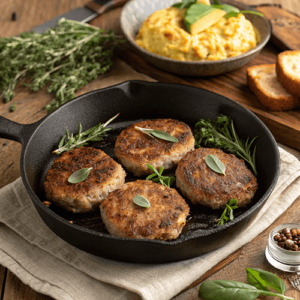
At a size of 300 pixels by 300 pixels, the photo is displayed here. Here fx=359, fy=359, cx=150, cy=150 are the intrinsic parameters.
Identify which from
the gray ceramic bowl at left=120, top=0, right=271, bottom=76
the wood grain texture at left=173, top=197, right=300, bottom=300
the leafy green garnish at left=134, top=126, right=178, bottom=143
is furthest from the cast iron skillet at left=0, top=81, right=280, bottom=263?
the gray ceramic bowl at left=120, top=0, right=271, bottom=76

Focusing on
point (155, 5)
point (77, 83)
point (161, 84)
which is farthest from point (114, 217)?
point (155, 5)

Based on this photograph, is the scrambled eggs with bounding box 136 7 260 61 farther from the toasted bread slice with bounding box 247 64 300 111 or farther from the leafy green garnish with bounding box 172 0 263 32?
the toasted bread slice with bounding box 247 64 300 111

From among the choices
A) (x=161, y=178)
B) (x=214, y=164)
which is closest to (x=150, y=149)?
(x=161, y=178)

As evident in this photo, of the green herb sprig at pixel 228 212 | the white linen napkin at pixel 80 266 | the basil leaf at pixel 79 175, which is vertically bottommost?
the white linen napkin at pixel 80 266

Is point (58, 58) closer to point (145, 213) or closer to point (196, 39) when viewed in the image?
point (196, 39)

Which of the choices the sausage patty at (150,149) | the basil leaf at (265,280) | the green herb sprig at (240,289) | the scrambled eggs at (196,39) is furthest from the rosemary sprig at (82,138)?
the basil leaf at (265,280)

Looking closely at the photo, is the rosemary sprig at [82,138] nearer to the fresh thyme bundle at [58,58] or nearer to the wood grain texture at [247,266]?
the fresh thyme bundle at [58,58]

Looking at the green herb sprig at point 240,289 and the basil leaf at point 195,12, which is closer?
the green herb sprig at point 240,289

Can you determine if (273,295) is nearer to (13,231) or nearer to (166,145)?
(166,145)
